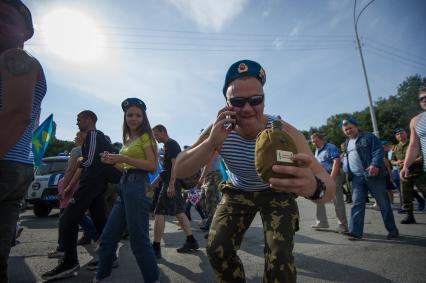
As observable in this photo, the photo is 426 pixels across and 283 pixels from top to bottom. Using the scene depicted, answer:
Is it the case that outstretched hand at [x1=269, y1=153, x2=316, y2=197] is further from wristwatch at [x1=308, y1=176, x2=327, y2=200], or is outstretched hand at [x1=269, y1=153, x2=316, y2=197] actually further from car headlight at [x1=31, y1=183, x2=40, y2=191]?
car headlight at [x1=31, y1=183, x2=40, y2=191]

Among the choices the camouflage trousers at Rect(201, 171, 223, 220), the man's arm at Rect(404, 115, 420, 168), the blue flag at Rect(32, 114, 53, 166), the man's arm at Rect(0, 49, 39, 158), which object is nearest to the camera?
the man's arm at Rect(0, 49, 39, 158)

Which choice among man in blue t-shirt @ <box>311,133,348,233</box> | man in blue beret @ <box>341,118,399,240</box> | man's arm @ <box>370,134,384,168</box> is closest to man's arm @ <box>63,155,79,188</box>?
man in blue t-shirt @ <box>311,133,348,233</box>

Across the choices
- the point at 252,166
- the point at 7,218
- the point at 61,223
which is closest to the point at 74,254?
the point at 61,223

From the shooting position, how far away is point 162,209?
189 inches

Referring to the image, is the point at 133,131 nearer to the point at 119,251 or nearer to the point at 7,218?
the point at 7,218

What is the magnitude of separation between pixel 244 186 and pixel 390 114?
60964 mm

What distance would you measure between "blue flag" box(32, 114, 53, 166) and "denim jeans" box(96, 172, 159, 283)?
5.83m

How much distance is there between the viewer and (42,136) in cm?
835

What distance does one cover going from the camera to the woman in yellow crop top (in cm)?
290

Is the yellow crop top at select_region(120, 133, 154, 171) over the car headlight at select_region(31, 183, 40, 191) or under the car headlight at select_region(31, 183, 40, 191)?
over

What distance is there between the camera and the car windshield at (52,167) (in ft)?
33.1

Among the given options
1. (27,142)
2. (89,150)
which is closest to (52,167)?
(89,150)

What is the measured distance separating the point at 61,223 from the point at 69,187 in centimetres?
81

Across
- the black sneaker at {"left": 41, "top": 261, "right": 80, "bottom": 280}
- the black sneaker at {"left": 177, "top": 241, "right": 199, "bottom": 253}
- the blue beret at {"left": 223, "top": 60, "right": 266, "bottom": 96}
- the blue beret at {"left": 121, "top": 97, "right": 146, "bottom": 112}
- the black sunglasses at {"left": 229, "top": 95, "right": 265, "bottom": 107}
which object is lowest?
the black sneaker at {"left": 41, "top": 261, "right": 80, "bottom": 280}
